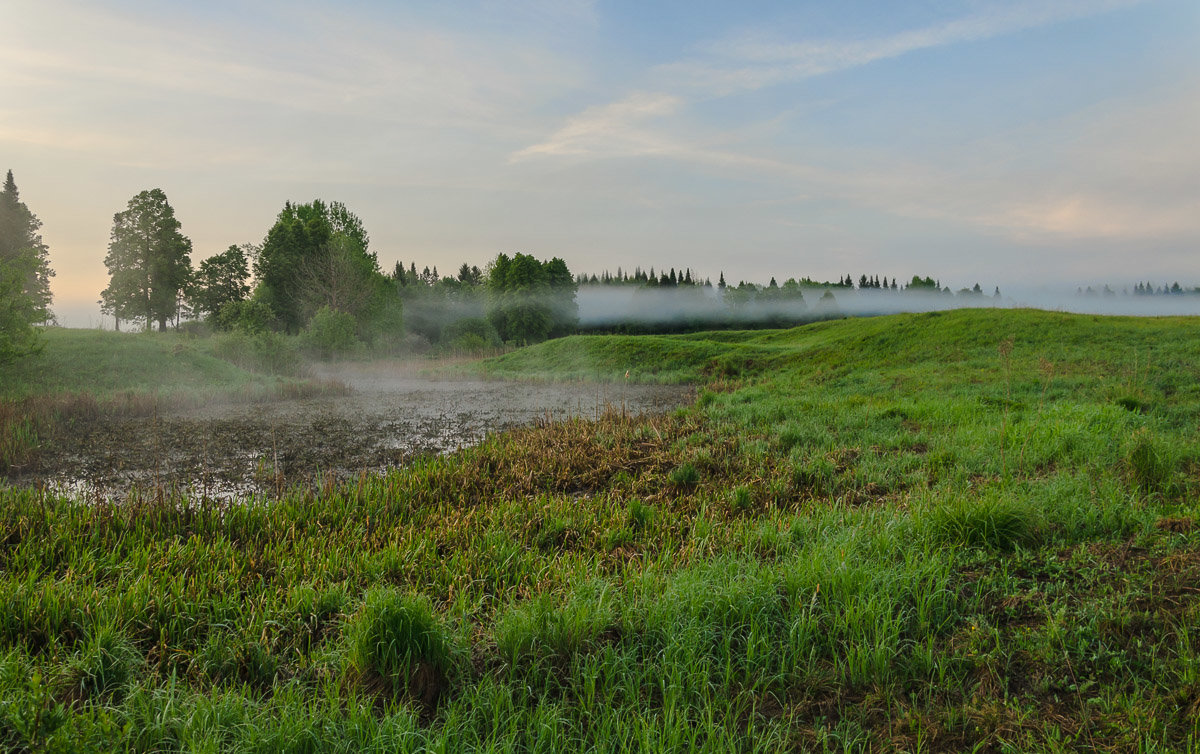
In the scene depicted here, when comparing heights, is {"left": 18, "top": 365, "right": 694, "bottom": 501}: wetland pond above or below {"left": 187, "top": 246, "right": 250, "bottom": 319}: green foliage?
below

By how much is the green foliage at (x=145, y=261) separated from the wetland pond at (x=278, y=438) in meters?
37.2

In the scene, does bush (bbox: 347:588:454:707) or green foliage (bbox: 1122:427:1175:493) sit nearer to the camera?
bush (bbox: 347:588:454:707)

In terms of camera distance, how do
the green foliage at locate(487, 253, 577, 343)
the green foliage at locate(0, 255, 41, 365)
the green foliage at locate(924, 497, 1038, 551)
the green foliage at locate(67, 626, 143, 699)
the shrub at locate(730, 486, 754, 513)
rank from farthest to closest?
the green foliage at locate(487, 253, 577, 343) < the green foliage at locate(0, 255, 41, 365) < the shrub at locate(730, 486, 754, 513) < the green foliage at locate(924, 497, 1038, 551) < the green foliage at locate(67, 626, 143, 699)

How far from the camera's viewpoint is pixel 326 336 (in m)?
37.0

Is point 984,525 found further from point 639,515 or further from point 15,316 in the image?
point 15,316

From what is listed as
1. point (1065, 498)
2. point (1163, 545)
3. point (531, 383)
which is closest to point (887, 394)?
point (1065, 498)

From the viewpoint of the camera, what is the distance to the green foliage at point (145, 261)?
46.3m

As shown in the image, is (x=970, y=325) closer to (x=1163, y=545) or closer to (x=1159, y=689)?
(x=1163, y=545)

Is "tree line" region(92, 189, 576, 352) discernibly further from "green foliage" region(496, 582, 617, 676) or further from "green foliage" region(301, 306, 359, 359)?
"green foliage" region(496, 582, 617, 676)

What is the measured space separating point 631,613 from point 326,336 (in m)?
37.8

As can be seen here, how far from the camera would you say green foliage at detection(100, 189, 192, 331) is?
4634 cm

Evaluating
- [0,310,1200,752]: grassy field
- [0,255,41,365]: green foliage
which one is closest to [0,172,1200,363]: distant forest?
[0,255,41,365]: green foliage

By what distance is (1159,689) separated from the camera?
3.40 m

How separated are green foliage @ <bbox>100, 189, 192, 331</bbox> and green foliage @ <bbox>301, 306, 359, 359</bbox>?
65.7 feet
